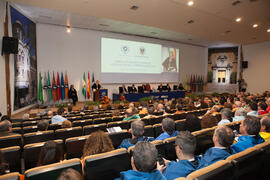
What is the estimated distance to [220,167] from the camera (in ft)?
4.12

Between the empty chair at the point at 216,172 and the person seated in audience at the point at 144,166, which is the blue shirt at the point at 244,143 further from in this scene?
the person seated in audience at the point at 144,166

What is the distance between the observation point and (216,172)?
1.20 m

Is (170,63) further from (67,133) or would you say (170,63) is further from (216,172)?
(216,172)

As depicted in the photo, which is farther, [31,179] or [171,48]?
[171,48]

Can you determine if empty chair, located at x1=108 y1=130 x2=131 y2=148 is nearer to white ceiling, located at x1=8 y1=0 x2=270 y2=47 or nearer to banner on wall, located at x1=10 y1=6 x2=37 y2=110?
white ceiling, located at x1=8 y1=0 x2=270 y2=47

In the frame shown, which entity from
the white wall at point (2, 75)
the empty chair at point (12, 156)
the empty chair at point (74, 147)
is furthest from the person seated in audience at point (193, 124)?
the white wall at point (2, 75)

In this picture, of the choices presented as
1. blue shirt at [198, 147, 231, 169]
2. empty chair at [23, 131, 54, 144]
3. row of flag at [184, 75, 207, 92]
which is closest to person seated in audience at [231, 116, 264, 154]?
blue shirt at [198, 147, 231, 169]

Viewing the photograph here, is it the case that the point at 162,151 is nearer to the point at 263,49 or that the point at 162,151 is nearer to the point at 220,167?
the point at 220,167

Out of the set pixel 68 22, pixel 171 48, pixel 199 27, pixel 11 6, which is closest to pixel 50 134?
pixel 11 6

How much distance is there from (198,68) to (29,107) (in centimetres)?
1549

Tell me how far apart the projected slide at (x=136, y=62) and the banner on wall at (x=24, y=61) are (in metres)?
4.13

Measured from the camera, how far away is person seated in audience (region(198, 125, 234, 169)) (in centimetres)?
157

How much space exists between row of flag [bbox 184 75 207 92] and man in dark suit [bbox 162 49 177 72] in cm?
236

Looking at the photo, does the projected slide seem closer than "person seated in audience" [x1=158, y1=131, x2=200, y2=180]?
No
